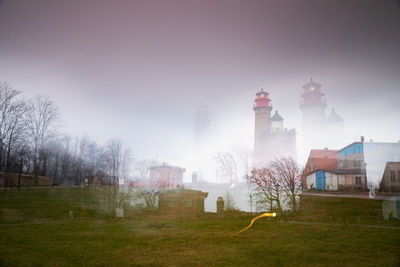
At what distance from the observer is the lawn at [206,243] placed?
205 inches

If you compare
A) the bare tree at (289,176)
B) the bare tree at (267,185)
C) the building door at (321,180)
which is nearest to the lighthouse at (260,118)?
the bare tree at (289,176)

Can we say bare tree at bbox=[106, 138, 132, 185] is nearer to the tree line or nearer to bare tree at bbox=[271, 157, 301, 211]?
the tree line

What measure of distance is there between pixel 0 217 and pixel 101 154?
15238mm

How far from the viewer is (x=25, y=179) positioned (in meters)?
23.4

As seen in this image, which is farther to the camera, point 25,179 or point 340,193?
point 25,179

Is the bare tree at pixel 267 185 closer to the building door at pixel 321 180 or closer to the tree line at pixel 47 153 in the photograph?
the building door at pixel 321 180

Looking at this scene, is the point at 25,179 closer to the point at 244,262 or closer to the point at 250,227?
the point at 250,227

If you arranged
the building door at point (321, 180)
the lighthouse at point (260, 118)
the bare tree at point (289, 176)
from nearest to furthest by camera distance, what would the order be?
the bare tree at point (289, 176)
the building door at point (321, 180)
the lighthouse at point (260, 118)

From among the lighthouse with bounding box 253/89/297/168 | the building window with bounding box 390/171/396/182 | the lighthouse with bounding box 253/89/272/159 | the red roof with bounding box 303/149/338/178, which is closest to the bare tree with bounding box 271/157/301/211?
the lighthouse with bounding box 253/89/297/168

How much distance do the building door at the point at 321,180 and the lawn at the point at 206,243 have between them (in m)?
2.12

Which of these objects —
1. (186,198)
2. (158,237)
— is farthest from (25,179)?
(158,237)

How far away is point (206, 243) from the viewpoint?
6703 millimetres

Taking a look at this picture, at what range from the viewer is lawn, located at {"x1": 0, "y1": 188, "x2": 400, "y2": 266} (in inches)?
205

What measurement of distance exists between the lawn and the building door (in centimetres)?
212
